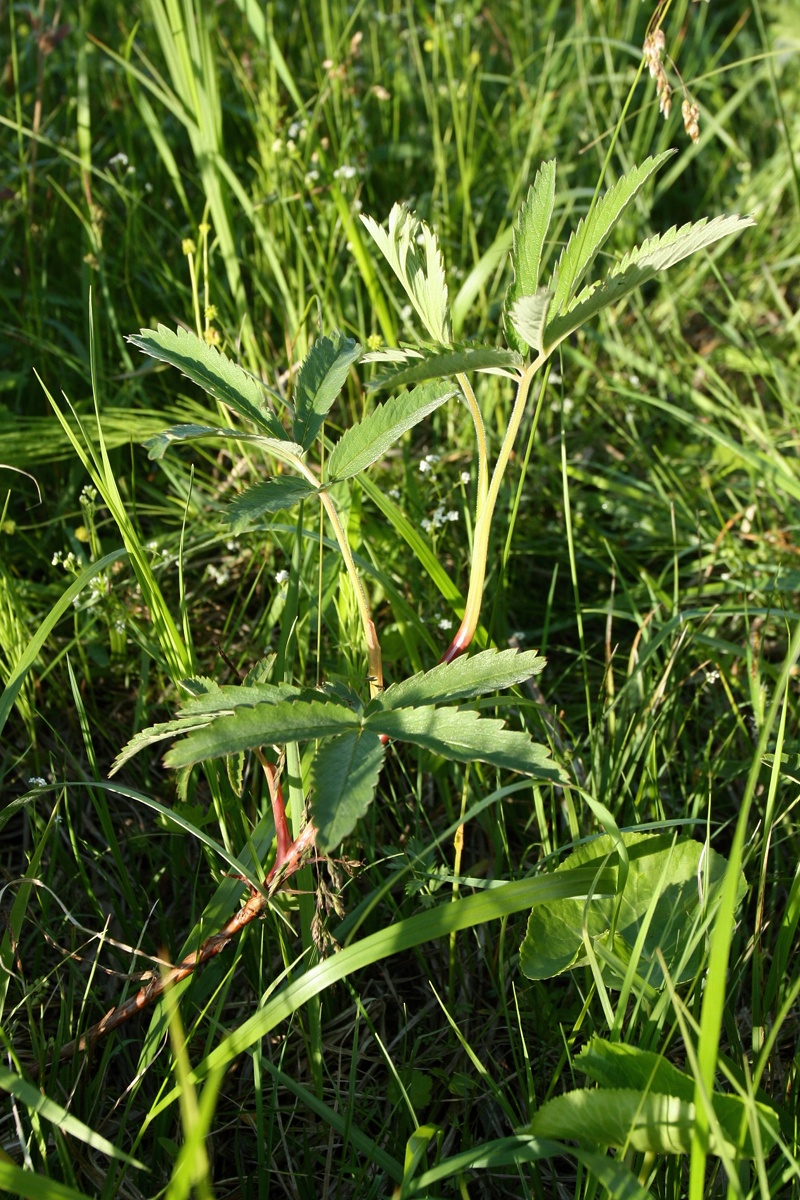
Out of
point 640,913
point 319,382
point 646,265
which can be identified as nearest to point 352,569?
point 319,382

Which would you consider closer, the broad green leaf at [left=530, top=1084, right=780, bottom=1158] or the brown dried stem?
the broad green leaf at [left=530, top=1084, right=780, bottom=1158]

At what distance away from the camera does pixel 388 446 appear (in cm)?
123

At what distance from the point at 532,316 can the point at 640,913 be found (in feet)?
2.70

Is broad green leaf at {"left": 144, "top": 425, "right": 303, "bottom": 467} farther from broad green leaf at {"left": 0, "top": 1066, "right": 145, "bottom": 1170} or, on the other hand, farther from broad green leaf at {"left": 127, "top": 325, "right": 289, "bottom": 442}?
broad green leaf at {"left": 0, "top": 1066, "right": 145, "bottom": 1170}

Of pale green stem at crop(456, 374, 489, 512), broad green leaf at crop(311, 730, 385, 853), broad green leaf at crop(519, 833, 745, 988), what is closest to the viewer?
broad green leaf at crop(311, 730, 385, 853)

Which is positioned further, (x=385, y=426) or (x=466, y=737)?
(x=385, y=426)

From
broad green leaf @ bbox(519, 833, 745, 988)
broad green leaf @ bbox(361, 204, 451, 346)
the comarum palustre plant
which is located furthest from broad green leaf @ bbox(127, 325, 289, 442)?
broad green leaf @ bbox(519, 833, 745, 988)

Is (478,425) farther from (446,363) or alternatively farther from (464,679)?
(464,679)

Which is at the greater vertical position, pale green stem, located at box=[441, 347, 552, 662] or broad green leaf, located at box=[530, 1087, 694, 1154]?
pale green stem, located at box=[441, 347, 552, 662]

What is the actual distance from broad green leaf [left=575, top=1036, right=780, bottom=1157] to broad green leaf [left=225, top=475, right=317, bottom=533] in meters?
0.72

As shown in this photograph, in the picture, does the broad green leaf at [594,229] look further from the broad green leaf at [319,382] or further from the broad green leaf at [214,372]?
the broad green leaf at [214,372]

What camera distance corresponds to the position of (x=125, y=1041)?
4.61 feet

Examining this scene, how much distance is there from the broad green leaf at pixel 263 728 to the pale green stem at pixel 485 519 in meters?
0.22

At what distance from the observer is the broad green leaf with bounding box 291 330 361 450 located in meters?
1.28
